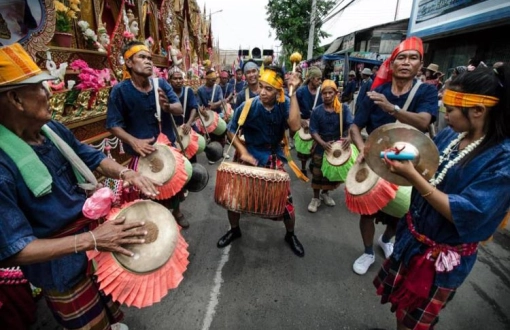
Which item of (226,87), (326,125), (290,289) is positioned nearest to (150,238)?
(290,289)

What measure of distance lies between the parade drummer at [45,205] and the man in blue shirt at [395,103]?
7.28ft

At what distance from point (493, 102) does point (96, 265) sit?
2.31 m

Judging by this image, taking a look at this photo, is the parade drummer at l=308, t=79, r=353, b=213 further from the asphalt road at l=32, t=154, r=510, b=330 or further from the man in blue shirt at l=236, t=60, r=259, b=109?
the man in blue shirt at l=236, t=60, r=259, b=109

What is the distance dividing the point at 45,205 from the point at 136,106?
6.14 ft

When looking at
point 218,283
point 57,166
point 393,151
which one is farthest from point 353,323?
point 57,166

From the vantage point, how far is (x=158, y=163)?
9.15 feet

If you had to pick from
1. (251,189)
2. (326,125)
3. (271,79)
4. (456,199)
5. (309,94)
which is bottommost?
(251,189)

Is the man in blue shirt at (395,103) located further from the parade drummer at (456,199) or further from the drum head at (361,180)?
the parade drummer at (456,199)

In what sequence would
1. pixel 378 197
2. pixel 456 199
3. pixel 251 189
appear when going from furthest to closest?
pixel 251 189 < pixel 378 197 < pixel 456 199

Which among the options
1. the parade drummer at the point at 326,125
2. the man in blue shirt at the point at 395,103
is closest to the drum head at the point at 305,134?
the parade drummer at the point at 326,125

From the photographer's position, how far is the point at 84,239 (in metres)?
1.26

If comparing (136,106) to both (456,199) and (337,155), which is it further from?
(456,199)

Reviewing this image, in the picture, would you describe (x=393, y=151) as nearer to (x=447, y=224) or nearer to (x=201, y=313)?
(x=447, y=224)

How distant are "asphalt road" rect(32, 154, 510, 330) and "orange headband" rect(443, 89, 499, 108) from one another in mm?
1994
